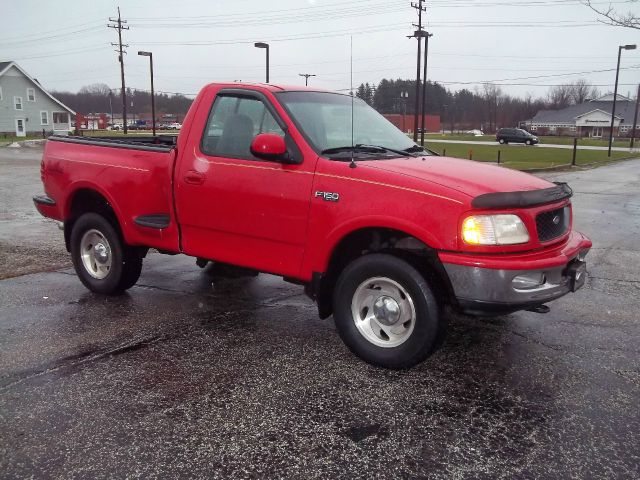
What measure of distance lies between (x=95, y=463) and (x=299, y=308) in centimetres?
284

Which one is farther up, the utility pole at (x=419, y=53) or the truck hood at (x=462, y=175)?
the utility pole at (x=419, y=53)

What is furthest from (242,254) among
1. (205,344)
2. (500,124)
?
(500,124)

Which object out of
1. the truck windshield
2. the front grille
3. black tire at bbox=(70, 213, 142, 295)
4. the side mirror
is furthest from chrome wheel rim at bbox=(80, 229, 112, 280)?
the front grille

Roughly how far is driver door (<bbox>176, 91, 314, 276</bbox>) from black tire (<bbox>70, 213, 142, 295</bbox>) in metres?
0.97

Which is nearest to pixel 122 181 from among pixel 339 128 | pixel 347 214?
pixel 339 128

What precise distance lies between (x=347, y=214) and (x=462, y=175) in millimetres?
849

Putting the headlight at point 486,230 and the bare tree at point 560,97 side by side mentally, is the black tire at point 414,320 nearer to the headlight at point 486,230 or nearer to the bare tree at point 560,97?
the headlight at point 486,230

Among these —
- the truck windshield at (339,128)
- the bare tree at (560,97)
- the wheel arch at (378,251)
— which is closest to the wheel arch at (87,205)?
the truck windshield at (339,128)

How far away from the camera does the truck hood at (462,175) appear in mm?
3732

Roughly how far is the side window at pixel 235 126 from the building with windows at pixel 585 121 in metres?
97.5

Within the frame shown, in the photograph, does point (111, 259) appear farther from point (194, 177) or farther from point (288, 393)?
point (288, 393)

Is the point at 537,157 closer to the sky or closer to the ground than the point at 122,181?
closer to the ground

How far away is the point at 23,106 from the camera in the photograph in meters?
64.1

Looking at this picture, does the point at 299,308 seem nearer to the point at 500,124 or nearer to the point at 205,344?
the point at 205,344
